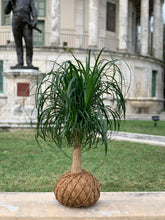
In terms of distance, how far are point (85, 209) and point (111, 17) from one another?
25.3 metres

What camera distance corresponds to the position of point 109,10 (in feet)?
83.9

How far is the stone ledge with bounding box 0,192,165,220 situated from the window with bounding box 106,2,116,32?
957 inches

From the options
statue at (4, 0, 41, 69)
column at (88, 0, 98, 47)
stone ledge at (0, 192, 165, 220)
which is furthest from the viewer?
column at (88, 0, 98, 47)

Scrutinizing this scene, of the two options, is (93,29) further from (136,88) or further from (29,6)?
(29,6)

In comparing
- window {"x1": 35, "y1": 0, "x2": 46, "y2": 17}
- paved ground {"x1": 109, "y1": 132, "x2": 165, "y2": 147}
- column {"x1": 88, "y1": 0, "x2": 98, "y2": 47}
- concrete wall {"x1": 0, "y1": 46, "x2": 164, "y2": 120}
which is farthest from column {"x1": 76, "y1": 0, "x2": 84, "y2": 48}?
paved ground {"x1": 109, "y1": 132, "x2": 165, "y2": 147}

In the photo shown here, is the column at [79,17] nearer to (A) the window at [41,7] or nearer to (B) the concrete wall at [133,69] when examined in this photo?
(A) the window at [41,7]

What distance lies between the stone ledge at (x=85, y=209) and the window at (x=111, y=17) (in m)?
24.3

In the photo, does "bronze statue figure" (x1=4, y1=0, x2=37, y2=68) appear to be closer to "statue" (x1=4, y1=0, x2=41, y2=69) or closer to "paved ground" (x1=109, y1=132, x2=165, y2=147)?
"statue" (x1=4, y1=0, x2=41, y2=69)

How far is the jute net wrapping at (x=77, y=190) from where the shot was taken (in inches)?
88.4

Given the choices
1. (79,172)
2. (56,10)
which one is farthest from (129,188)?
(56,10)

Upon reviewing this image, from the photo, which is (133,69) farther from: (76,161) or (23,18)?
(76,161)

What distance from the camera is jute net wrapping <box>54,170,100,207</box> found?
2.25m

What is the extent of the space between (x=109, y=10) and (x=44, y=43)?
22.3ft

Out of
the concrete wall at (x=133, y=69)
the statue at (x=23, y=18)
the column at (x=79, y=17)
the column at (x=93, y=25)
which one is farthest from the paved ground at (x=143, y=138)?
A: the column at (x=79, y=17)
